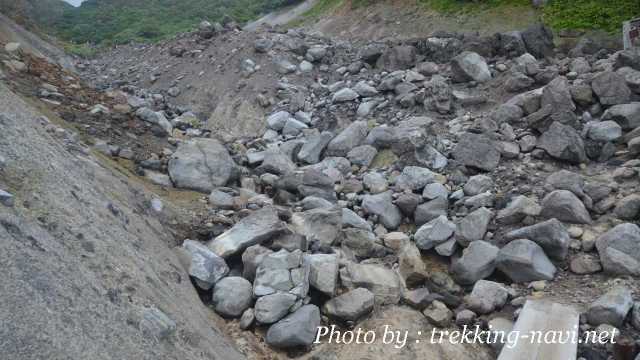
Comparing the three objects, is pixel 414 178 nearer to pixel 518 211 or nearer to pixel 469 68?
pixel 518 211

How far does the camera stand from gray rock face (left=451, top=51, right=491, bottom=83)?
34.2 ft

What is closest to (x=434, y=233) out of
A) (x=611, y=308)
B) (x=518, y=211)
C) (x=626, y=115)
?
(x=518, y=211)

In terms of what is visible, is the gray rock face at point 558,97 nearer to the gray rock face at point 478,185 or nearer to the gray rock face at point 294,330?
the gray rock face at point 478,185

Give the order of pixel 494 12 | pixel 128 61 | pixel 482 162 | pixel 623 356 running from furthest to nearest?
pixel 128 61
pixel 494 12
pixel 482 162
pixel 623 356

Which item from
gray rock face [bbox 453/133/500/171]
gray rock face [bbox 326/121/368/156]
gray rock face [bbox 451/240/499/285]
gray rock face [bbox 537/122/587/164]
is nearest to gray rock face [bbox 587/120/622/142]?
gray rock face [bbox 537/122/587/164]

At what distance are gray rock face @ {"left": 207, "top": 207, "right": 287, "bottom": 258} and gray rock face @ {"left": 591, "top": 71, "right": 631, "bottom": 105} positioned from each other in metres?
5.24

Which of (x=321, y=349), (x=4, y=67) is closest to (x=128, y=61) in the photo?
(x=4, y=67)

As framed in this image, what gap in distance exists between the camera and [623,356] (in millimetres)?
4676

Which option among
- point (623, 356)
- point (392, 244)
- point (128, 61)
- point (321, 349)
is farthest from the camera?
point (128, 61)

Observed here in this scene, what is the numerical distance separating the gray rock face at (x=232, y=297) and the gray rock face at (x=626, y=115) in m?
5.65

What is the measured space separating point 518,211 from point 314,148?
3.98 meters

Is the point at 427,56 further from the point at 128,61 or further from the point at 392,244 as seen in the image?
the point at 128,61

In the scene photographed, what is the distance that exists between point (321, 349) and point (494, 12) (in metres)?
14.0

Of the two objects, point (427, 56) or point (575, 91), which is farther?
point (427, 56)
